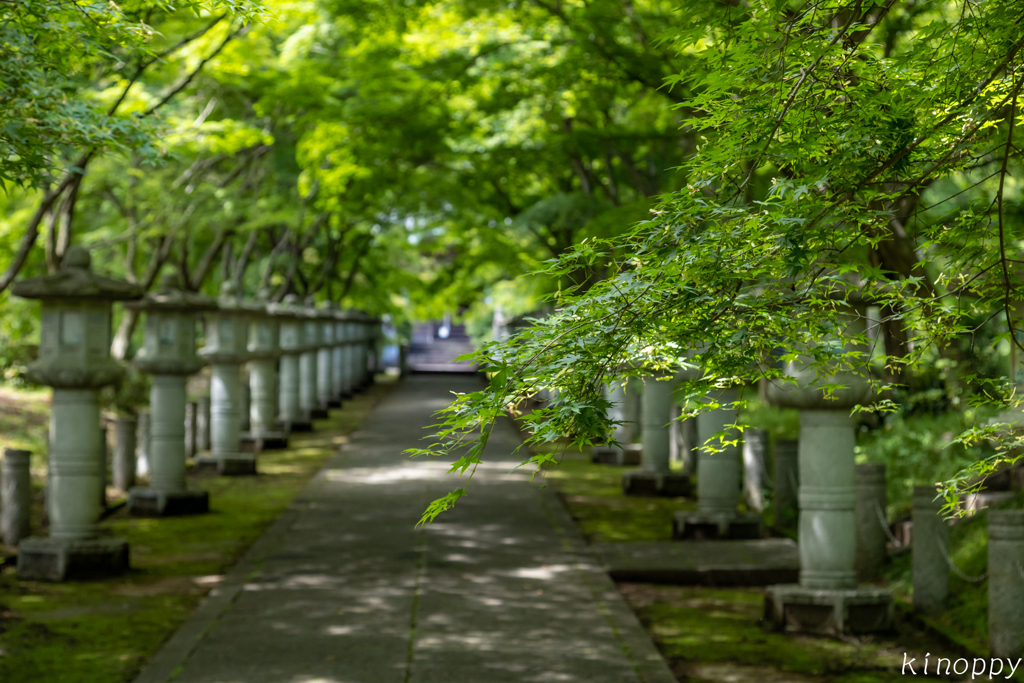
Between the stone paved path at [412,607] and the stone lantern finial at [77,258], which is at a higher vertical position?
the stone lantern finial at [77,258]

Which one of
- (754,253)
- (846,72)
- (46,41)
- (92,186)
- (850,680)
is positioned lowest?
(850,680)

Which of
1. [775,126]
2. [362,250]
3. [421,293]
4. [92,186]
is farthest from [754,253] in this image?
[421,293]

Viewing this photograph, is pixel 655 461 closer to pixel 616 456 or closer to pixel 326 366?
pixel 616 456

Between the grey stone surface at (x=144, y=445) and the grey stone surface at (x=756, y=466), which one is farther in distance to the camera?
the grey stone surface at (x=144, y=445)

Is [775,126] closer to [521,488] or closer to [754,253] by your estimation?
[754,253]

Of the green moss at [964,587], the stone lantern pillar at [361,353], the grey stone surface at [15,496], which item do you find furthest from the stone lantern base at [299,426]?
the green moss at [964,587]

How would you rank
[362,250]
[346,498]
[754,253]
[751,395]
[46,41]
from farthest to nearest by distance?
[362,250] → [751,395] → [346,498] → [46,41] → [754,253]

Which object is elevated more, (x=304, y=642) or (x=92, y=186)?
(x=92, y=186)

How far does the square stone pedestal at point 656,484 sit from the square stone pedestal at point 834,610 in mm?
6348

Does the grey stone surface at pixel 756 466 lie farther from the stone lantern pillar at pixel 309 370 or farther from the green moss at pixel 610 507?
the stone lantern pillar at pixel 309 370

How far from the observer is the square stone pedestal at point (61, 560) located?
28.2 ft

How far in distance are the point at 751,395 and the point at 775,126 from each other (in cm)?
1643

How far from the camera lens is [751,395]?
63.9 ft

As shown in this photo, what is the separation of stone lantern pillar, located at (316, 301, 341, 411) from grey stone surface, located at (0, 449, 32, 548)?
15719 mm
